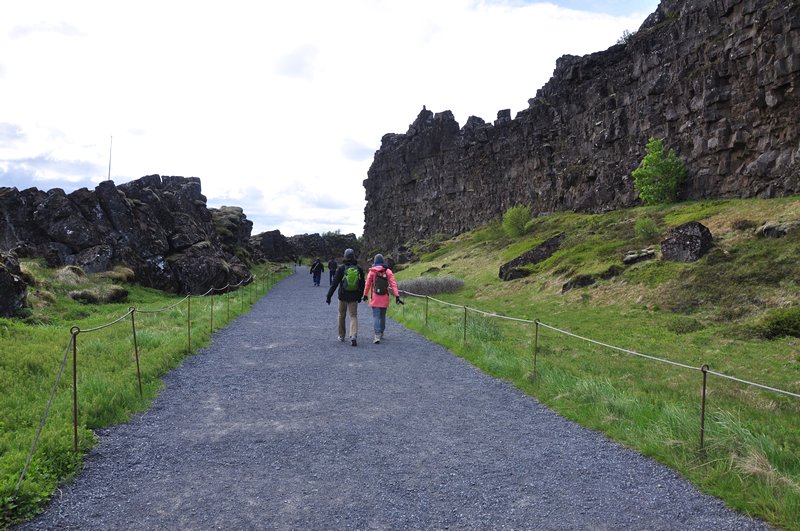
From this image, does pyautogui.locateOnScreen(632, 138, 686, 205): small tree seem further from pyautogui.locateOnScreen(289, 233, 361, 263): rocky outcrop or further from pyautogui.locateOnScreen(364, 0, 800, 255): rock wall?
pyautogui.locateOnScreen(289, 233, 361, 263): rocky outcrop

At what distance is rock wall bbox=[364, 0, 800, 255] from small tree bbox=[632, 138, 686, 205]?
1.44 meters

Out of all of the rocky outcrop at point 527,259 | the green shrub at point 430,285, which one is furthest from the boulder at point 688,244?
the green shrub at point 430,285

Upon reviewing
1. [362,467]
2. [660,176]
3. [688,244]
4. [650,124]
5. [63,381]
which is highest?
[650,124]

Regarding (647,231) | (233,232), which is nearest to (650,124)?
(647,231)

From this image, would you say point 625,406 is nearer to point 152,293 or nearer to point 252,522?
point 252,522

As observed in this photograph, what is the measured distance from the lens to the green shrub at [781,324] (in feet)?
55.5

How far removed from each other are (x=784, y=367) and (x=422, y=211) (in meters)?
103

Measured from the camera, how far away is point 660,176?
52125 millimetres

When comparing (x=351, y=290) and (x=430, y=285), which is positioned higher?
(x=351, y=290)

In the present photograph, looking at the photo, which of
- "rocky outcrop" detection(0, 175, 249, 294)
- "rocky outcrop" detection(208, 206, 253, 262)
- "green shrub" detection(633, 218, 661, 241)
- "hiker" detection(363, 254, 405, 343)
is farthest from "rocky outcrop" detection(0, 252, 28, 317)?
"green shrub" detection(633, 218, 661, 241)

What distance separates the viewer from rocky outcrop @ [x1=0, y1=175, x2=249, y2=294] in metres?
27.7

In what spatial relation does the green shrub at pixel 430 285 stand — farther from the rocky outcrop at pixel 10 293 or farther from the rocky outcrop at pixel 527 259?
the rocky outcrop at pixel 10 293

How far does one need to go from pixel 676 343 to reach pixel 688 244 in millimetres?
12759

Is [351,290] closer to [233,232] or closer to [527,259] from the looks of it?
[527,259]
